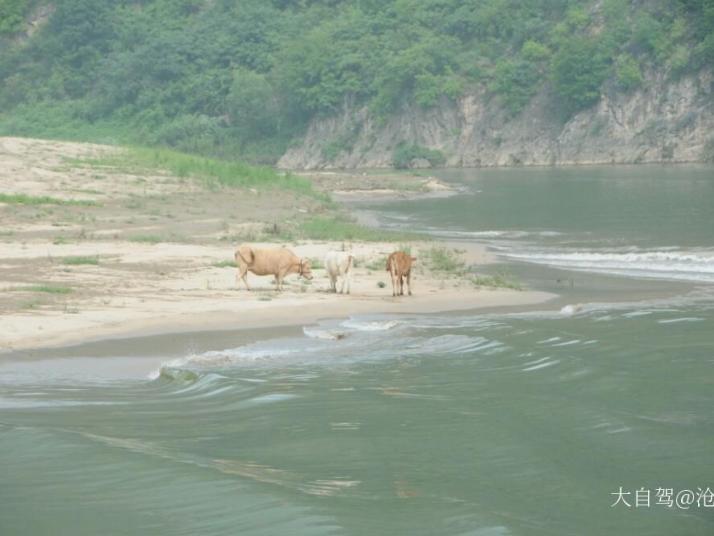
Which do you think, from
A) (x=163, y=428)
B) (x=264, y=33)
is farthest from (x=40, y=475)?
(x=264, y=33)

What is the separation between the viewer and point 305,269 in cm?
1984

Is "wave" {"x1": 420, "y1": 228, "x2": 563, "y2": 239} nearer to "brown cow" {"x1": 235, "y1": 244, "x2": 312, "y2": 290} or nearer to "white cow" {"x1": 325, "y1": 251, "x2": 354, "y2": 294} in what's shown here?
"brown cow" {"x1": 235, "y1": 244, "x2": 312, "y2": 290}

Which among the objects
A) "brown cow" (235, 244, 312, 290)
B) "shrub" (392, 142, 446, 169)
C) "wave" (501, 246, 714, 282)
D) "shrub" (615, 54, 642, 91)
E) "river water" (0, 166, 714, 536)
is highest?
"shrub" (615, 54, 642, 91)

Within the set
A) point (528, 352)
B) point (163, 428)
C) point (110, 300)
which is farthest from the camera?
point (110, 300)

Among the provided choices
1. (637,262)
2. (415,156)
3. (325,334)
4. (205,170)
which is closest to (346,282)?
(325,334)

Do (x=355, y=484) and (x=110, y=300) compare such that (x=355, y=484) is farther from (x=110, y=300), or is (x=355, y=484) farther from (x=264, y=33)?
(x=264, y=33)

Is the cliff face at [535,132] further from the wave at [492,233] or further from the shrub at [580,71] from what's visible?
the wave at [492,233]

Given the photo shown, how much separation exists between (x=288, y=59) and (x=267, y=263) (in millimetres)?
67192

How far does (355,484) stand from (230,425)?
2134mm

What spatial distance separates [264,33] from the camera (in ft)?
302

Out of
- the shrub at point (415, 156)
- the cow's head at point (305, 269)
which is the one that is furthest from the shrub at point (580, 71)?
the cow's head at point (305, 269)

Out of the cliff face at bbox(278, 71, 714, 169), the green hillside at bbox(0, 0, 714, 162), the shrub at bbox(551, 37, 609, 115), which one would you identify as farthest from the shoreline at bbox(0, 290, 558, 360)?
the shrub at bbox(551, 37, 609, 115)

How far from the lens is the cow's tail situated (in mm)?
19197

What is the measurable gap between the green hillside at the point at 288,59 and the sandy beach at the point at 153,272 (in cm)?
4393
